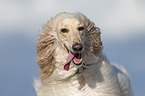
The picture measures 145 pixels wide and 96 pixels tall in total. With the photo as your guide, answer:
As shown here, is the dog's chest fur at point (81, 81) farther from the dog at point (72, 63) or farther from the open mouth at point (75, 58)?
the open mouth at point (75, 58)

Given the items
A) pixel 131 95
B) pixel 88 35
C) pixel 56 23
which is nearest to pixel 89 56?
pixel 88 35

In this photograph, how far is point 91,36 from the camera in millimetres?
7371

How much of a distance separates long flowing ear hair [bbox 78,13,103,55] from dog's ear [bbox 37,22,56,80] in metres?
0.64

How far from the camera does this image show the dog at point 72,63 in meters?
7.04

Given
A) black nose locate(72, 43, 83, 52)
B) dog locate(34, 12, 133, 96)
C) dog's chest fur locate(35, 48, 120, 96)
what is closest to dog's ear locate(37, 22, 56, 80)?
dog locate(34, 12, 133, 96)

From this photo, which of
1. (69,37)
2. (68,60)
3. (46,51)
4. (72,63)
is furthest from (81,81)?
(69,37)

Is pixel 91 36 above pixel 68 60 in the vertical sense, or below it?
above

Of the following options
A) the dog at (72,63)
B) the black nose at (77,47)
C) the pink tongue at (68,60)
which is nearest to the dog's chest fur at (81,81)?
the dog at (72,63)

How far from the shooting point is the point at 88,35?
7.31m

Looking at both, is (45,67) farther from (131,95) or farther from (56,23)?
(131,95)

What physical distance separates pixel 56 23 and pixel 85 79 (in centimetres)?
124

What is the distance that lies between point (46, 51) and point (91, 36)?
925mm

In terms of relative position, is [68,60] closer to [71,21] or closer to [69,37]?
[69,37]

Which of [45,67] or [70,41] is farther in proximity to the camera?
[45,67]
